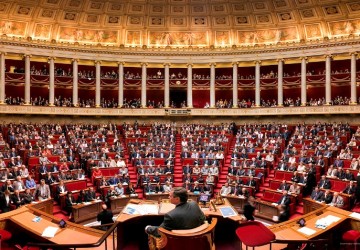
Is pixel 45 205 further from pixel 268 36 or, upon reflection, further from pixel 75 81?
pixel 268 36

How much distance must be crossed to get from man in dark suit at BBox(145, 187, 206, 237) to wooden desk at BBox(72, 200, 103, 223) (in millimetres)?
9401

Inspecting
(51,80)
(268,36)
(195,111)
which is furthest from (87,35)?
(268,36)

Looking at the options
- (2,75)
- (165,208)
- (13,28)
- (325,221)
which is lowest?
(325,221)

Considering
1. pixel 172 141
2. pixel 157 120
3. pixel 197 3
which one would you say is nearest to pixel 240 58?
pixel 197 3

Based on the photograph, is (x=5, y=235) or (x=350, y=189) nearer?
(x=5, y=235)

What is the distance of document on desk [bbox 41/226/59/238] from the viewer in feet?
20.1

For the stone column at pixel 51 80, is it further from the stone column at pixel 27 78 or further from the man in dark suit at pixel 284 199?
the man in dark suit at pixel 284 199

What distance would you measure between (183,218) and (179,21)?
86.8 feet

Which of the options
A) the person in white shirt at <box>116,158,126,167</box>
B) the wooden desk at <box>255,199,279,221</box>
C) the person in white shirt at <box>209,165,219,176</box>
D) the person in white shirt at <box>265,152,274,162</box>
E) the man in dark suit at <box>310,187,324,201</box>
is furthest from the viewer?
the person in white shirt at <box>265,152,274,162</box>

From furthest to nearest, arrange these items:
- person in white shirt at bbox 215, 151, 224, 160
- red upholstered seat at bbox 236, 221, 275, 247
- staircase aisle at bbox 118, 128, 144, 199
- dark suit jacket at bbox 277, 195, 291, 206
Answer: person in white shirt at bbox 215, 151, 224, 160 → staircase aisle at bbox 118, 128, 144, 199 → dark suit jacket at bbox 277, 195, 291, 206 → red upholstered seat at bbox 236, 221, 275, 247

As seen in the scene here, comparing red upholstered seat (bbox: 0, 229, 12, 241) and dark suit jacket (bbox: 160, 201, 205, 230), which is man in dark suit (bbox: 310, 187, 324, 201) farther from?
red upholstered seat (bbox: 0, 229, 12, 241)

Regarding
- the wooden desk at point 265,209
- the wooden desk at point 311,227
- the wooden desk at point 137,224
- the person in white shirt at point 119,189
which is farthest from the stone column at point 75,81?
the wooden desk at point 311,227

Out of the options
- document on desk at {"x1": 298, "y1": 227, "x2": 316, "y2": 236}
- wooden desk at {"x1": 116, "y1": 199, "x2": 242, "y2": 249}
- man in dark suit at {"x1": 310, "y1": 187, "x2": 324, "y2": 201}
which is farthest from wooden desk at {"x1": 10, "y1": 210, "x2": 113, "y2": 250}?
man in dark suit at {"x1": 310, "y1": 187, "x2": 324, "y2": 201}

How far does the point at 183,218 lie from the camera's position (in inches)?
162
